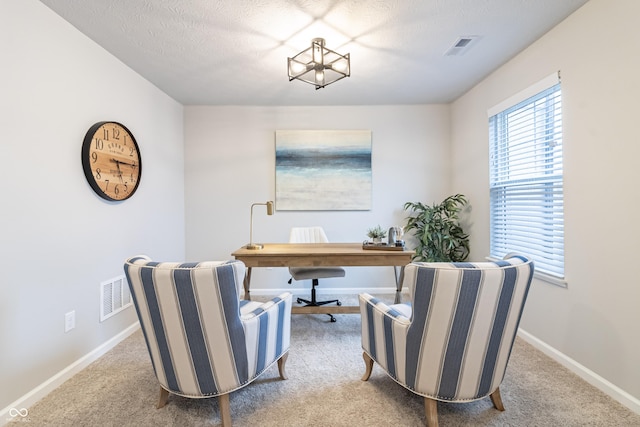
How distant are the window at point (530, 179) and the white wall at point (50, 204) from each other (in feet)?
11.5

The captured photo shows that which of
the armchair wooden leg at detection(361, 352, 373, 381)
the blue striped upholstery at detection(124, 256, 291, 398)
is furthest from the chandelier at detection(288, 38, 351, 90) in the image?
the armchair wooden leg at detection(361, 352, 373, 381)

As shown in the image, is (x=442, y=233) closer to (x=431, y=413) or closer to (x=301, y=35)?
(x=431, y=413)

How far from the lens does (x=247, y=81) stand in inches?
121

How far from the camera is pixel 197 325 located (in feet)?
4.65

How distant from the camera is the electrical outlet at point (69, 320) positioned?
6.69ft

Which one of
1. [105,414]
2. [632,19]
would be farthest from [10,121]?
[632,19]

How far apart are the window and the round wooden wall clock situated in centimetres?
345

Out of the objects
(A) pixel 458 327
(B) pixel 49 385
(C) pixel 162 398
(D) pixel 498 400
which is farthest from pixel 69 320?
(D) pixel 498 400

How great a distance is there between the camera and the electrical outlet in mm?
2039

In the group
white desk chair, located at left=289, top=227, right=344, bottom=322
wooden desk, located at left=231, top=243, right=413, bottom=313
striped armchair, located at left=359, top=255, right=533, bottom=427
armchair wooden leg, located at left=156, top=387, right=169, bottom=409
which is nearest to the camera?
striped armchair, located at left=359, top=255, right=533, bottom=427

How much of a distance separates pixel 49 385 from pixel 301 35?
291 cm

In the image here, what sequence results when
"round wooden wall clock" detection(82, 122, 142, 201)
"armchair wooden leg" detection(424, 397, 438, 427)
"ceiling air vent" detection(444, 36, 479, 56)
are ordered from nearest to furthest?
"armchair wooden leg" detection(424, 397, 438, 427) < "round wooden wall clock" detection(82, 122, 142, 201) < "ceiling air vent" detection(444, 36, 479, 56)

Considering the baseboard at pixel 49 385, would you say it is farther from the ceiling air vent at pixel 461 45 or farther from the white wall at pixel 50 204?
the ceiling air vent at pixel 461 45

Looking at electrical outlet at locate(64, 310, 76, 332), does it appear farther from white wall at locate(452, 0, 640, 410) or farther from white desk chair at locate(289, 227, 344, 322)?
white wall at locate(452, 0, 640, 410)
